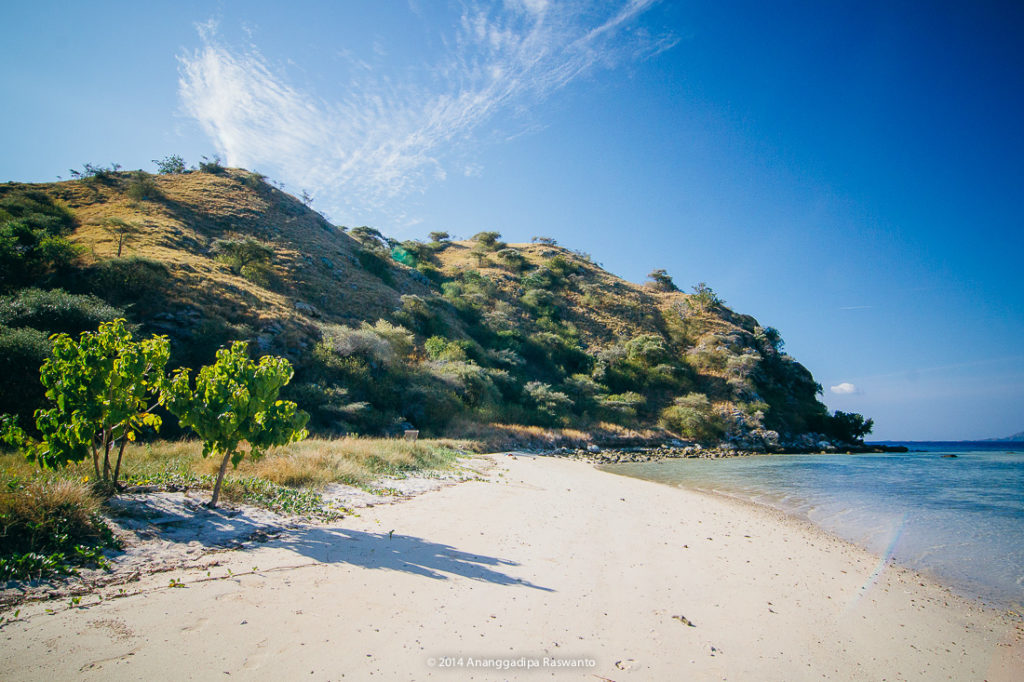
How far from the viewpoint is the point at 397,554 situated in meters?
5.27

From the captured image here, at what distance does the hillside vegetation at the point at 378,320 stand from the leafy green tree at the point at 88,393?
370 inches

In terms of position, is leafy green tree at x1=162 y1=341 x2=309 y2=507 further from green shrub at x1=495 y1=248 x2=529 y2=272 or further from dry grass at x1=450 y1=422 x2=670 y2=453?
green shrub at x1=495 y1=248 x2=529 y2=272

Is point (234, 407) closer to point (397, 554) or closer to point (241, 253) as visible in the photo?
point (397, 554)

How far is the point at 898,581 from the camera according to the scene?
20.1ft

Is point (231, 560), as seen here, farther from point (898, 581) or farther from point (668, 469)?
point (668, 469)

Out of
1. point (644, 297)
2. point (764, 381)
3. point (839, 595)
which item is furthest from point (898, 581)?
point (644, 297)

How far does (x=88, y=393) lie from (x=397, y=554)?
4824mm

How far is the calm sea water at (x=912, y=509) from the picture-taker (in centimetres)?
695

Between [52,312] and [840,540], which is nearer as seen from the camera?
[840,540]

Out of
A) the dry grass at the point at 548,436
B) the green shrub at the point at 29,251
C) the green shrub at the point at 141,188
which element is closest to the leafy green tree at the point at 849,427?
the dry grass at the point at 548,436

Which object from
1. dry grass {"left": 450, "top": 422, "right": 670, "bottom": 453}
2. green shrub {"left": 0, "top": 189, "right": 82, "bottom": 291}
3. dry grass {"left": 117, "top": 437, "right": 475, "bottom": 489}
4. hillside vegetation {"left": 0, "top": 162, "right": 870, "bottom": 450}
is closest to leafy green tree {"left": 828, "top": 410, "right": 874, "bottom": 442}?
hillside vegetation {"left": 0, "top": 162, "right": 870, "bottom": 450}

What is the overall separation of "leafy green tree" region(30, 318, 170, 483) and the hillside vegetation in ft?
30.8

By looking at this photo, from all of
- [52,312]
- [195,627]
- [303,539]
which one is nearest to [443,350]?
[52,312]

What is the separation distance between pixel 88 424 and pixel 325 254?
35578 mm
